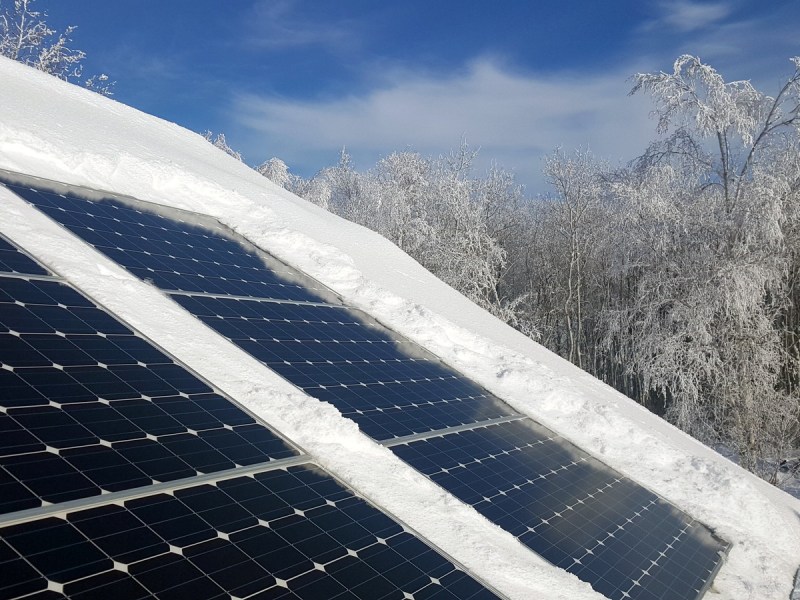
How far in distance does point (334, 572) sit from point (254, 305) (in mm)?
4371

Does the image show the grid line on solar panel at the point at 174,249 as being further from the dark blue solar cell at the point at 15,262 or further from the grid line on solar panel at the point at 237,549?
the grid line on solar panel at the point at 237,549

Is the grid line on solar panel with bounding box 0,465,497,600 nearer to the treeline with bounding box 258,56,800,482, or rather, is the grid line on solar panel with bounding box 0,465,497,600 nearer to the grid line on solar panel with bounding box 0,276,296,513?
the grid line on solar panel with bounding box 0,276,296,513

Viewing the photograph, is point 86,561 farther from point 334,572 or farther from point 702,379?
point 702,379

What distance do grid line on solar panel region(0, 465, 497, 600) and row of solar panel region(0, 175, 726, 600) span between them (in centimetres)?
119

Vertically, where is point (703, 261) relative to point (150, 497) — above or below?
above

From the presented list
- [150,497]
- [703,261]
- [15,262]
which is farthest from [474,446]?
[703,261]

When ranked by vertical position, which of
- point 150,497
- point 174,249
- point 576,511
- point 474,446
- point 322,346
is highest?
point 174,249

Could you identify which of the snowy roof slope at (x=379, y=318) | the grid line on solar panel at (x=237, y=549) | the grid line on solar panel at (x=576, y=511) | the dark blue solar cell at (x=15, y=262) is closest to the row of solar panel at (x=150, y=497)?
the grid line on solar panel at (x=237, y=549)

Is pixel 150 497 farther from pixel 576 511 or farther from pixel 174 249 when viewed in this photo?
pixel 174 249

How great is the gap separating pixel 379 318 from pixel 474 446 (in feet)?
10.6

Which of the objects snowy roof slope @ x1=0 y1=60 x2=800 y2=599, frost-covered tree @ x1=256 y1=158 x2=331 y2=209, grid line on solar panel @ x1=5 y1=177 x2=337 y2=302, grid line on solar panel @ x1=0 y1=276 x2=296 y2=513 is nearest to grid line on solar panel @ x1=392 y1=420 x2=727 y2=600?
snowy roof slope @ x1=0 y1=60 x2=800 y2=599

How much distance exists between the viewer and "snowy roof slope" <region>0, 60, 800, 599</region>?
467 centimetres

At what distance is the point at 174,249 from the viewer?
787cm

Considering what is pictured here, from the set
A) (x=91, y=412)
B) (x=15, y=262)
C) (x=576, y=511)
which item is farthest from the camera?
(x=576, y=511)
